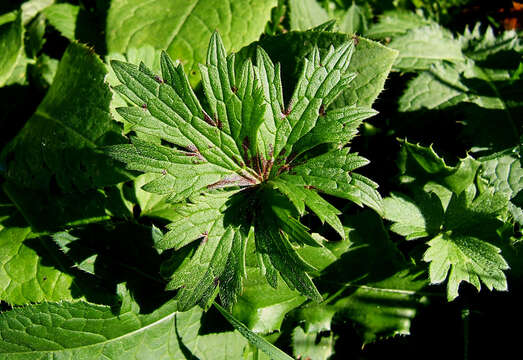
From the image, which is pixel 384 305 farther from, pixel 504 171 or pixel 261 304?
pixel 504 171

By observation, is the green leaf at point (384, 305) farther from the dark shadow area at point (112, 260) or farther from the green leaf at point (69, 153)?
the green leaf at point (69, 153)

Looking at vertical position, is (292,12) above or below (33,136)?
above

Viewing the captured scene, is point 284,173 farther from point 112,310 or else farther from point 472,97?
point 472,97

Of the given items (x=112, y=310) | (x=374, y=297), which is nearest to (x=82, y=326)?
(x=112, y=310)

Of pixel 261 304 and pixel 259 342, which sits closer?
pixel 259 342

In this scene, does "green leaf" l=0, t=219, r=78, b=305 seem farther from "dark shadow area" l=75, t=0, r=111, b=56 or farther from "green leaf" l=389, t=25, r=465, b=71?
"green leaf" l=389, t=25, r=465, b=71

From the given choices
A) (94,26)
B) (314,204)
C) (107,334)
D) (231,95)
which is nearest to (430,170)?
(314,204)
